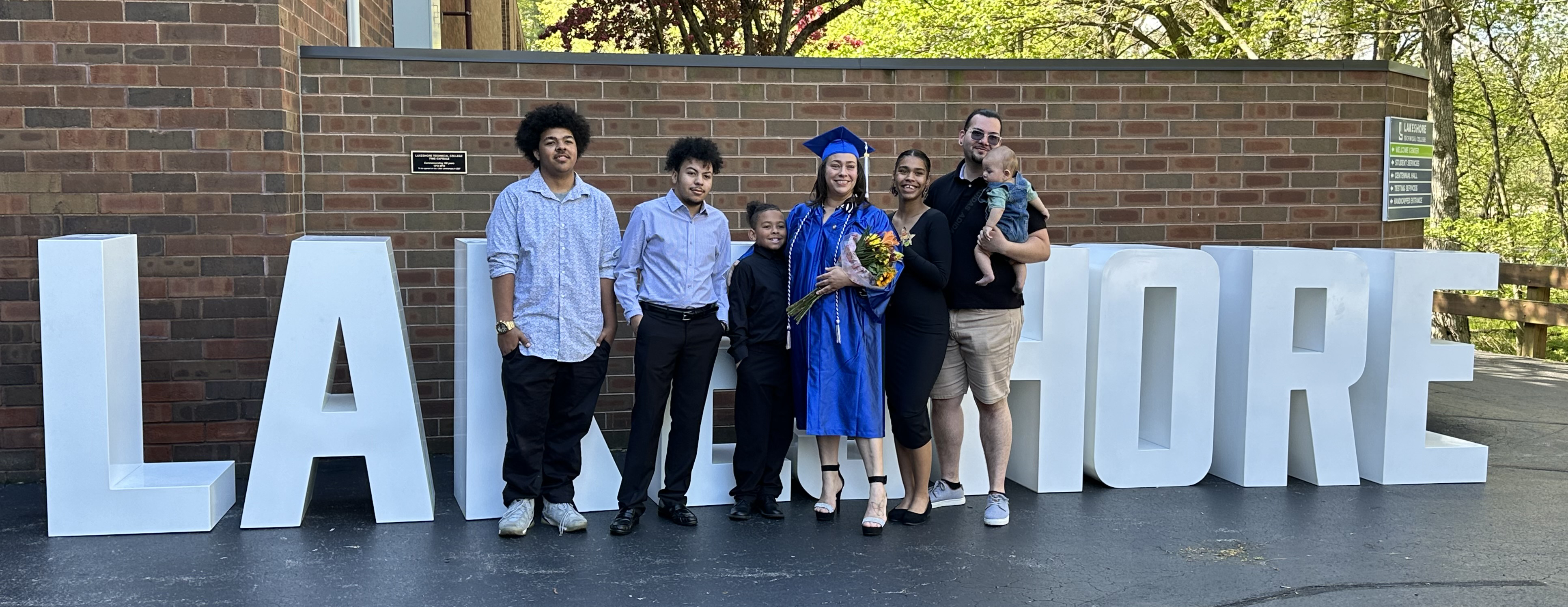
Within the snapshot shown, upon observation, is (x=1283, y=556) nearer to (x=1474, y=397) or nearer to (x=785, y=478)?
(x=785, y=478)

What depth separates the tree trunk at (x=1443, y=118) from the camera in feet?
42.8

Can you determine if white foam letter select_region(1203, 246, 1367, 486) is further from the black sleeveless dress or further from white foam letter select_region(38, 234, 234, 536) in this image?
white foam letter select_region(38, 234, 234, 536)

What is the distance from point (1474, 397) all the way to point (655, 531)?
242 inches

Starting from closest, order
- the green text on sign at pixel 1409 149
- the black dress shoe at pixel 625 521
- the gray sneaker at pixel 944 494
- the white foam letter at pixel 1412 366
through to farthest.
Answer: the black dress shoe at pixel 625 521 < the gray sneaker at pixel 944 494 < the white foam letter at pixel 1412 366 < the green text on sign at pixel 1409 149

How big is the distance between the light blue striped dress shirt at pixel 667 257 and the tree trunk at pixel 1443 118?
416 inches

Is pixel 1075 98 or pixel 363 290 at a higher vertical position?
pixel 1075 98

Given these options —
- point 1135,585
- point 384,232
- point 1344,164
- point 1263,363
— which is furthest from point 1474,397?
point 384,232

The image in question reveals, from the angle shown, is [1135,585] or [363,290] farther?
[363,290]

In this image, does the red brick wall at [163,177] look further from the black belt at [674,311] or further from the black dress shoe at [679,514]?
the black dress shoe at [679,514]

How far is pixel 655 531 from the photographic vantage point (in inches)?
189

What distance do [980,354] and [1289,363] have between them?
173 centimetres

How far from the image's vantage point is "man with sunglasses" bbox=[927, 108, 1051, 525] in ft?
15.6

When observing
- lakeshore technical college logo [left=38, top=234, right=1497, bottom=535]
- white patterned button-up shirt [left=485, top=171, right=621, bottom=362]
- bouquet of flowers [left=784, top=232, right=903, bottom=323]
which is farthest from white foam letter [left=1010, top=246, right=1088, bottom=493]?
white patterned button-up shirt [left=485, top=171, right=621, bottom=362]

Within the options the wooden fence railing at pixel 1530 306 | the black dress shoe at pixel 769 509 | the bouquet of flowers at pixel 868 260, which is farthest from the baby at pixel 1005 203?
the wooden fence railing at pixel 1530 306
